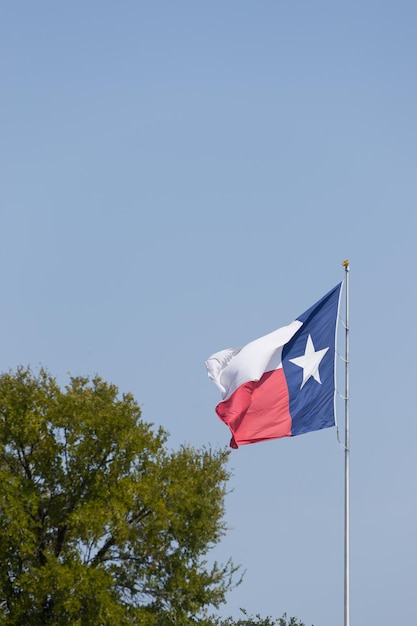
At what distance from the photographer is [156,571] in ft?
125

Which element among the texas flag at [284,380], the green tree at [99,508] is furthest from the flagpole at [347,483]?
the green tree at [99,508]

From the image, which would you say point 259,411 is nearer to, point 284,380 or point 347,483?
point 284,380

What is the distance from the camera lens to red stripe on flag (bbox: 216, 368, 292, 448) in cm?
3017

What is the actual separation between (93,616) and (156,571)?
3525 millimetres

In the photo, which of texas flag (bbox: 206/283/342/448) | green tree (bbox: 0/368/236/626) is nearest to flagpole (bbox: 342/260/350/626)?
texas flag (bbox: 206/283/342/448)

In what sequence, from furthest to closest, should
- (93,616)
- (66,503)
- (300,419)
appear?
(66,503)
(93,616)
(300,419)

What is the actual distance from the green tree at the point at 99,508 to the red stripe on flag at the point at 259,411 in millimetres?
7530

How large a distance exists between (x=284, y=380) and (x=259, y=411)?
1.08 m

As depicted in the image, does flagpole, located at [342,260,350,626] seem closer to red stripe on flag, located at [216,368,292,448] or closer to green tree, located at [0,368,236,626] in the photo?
red stripe on flag, located at [216,368,292,448]

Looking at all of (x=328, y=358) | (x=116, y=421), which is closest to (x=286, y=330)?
(x=328, y=358)

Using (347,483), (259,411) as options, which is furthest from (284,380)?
(347,483)

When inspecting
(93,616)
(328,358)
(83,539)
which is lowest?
(93,616)

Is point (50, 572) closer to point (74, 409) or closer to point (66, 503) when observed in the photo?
point (66, 503)

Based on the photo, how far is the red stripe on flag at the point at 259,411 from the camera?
3017 cm
